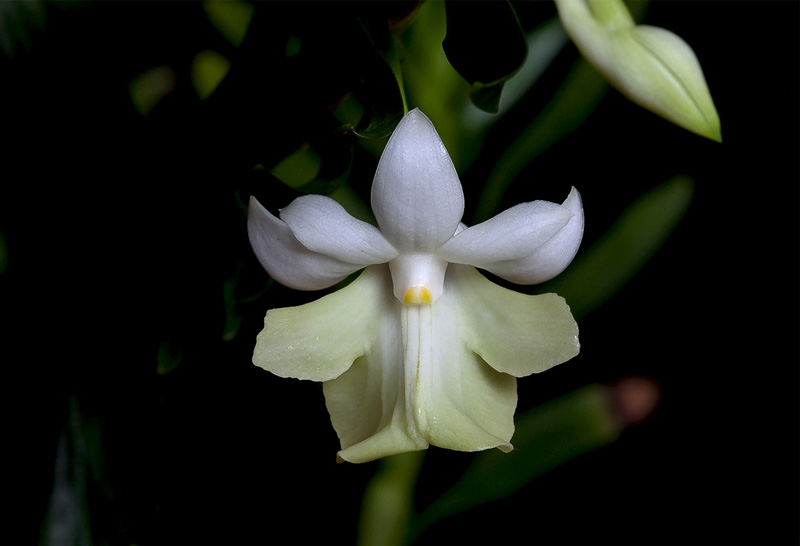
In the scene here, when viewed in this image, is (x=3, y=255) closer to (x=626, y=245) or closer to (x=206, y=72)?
(x=206, y=72)

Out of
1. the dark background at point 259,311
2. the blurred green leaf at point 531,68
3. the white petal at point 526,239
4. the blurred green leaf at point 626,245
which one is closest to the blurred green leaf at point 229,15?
the dark background at point 259,311

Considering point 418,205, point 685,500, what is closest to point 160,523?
point 418,205

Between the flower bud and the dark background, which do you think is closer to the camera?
the flower bud

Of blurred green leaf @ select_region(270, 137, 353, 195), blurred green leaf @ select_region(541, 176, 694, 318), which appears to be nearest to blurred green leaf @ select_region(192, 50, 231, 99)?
blurred green leaf @ select_region(270, 137, 353, 195)

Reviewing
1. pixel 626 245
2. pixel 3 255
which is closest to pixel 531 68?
pixel 626 245

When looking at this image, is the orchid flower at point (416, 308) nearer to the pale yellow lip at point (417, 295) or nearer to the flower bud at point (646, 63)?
the pale yellow lip at point (417, 295)

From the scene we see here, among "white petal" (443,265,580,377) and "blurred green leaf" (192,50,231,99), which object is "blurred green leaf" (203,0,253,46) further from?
"white petal" (443,265,580,377)

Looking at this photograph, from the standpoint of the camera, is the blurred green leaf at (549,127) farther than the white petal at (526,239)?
Yes
